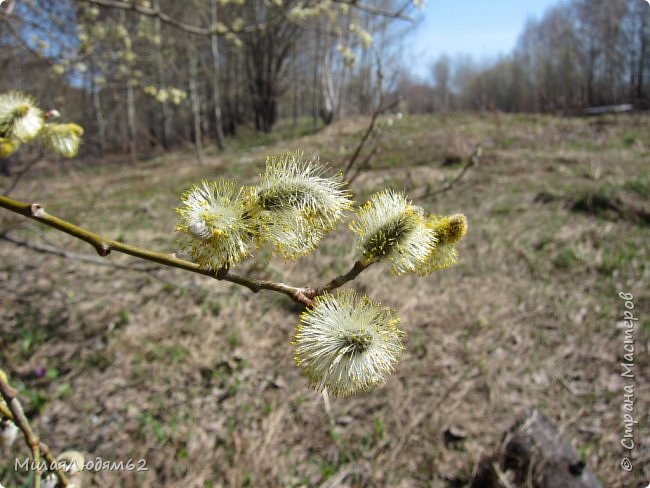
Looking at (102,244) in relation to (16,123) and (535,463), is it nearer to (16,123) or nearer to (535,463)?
(16,123)

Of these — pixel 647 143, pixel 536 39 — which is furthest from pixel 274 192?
pixel 536 39

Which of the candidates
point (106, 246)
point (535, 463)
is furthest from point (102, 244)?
point (535, 463)

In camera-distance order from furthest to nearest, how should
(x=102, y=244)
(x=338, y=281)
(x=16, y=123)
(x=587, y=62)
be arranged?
(x=587, y=62) < (x=16, y=123) < (x=338, y=281) < (x=102, y=244)

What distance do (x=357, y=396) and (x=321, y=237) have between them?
247 centimetres

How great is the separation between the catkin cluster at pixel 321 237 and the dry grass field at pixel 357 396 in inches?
51.0

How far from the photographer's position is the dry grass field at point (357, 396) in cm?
275

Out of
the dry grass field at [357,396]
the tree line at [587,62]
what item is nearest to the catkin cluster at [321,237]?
the dry grass field at [357,396]

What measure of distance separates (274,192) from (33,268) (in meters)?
5.00

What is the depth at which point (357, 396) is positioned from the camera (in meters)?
3.20

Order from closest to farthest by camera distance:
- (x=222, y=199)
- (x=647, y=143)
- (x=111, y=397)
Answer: (x=222, y=199) → (x=111, y=397) → (x=647, y=143)

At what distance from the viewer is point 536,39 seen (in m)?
28.2

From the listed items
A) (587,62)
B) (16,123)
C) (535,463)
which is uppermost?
(587,62)

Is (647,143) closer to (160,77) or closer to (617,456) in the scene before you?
(617,456)

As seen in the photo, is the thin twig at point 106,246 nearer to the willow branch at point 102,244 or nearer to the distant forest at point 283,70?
the willow branch at point 102,244
